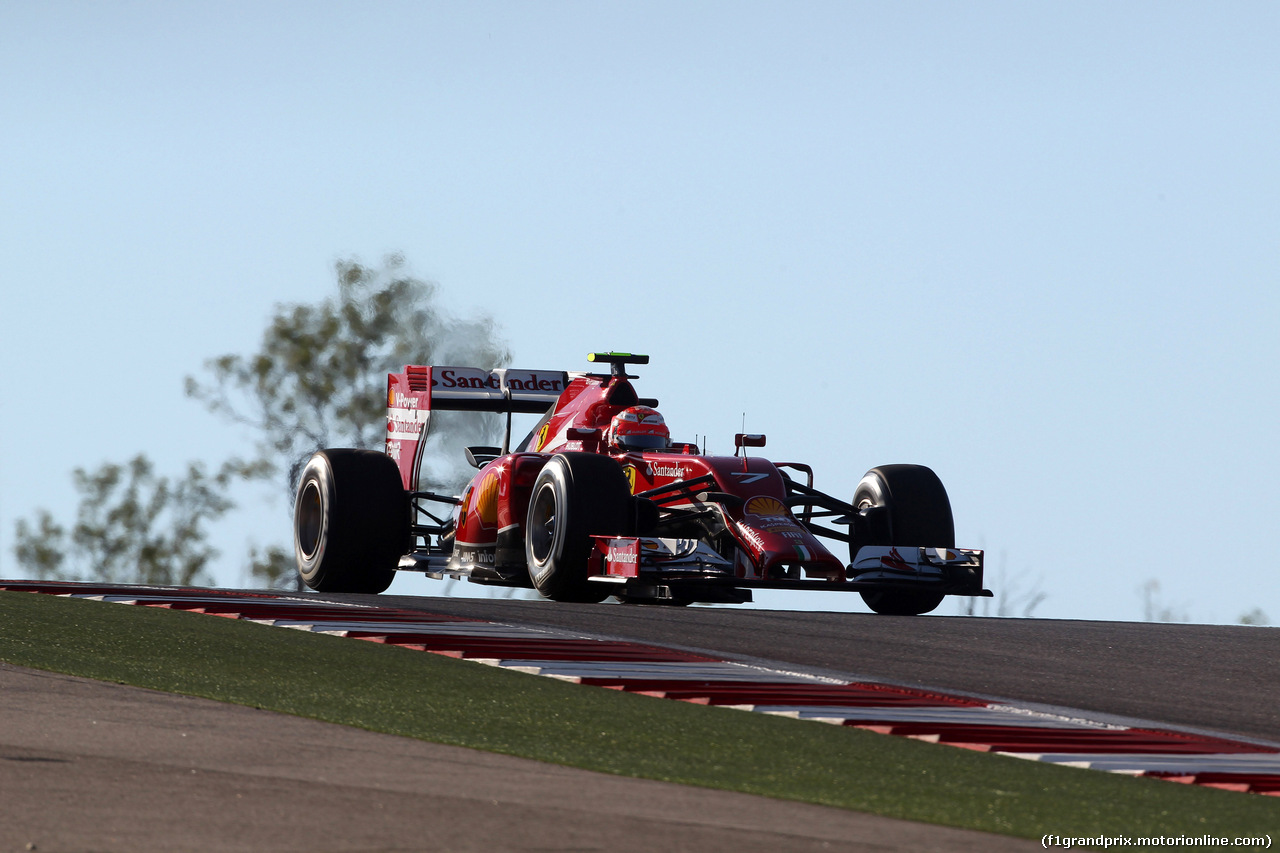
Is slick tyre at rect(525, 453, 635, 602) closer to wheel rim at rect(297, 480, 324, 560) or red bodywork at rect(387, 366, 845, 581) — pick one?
red bodywork at rect(387, 366, 845, 581)

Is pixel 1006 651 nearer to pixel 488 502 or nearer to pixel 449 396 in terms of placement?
pixel 488 502

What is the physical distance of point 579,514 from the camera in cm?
1427

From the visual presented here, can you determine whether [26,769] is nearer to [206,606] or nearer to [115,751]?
[115,751]

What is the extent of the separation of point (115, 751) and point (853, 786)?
2807mm

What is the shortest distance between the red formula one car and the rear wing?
2 centimetres

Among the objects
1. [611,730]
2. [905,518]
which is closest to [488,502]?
[905,518]

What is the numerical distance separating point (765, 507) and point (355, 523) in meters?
4.12

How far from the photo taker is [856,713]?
8.62m

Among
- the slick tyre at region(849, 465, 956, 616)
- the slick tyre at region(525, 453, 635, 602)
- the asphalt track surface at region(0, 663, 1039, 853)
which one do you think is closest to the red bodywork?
the slick tyre at region(525, 453, 635, 602)

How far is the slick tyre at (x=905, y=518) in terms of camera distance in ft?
52.3

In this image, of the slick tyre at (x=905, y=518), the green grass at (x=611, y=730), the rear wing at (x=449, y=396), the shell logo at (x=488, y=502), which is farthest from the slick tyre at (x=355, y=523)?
the green grass at (x=611, y=730)

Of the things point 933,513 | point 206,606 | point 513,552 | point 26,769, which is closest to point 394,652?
point 206,606

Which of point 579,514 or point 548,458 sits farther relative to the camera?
point 548,458

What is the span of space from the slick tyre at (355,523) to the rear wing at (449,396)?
1.29 m
